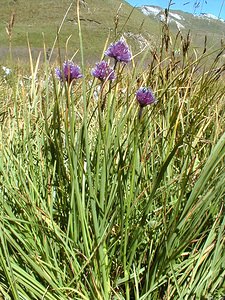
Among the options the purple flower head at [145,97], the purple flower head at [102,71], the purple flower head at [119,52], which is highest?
the purple flower head at [119,52]

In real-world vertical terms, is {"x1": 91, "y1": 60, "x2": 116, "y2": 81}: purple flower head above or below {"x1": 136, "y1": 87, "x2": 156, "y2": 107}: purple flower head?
above

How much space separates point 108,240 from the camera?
102 centimetres

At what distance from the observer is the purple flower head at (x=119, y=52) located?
1.05 metres

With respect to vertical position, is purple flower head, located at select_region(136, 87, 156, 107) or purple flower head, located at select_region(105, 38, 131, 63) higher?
purple flower head, located at select_region(105, 38, 131, 63)

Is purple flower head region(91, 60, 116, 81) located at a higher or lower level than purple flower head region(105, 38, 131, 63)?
lower

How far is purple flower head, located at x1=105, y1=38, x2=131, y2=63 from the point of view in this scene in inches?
41.2

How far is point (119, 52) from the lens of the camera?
105 centimetres

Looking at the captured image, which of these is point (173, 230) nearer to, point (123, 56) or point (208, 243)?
point (208, 243)

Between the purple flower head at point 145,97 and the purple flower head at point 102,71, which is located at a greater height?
the purple flower head at point 102,71

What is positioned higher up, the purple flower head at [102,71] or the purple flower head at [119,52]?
the purple flower head at [119,52]

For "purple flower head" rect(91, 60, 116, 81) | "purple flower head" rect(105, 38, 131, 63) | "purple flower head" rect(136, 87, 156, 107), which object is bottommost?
"purple flower head" rect(136, 87, 156, 107)

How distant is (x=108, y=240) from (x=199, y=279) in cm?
24

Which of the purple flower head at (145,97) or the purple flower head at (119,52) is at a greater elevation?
the purple flower head at (119,52)

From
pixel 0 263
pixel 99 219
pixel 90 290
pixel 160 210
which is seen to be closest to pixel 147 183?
pixel 160 210
